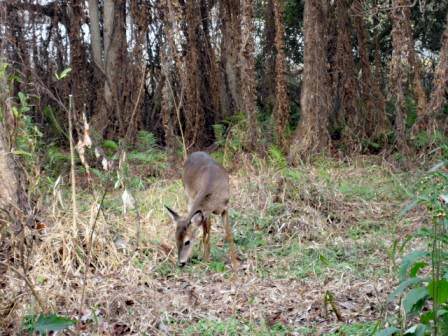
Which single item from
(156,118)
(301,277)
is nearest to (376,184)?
(301,277)

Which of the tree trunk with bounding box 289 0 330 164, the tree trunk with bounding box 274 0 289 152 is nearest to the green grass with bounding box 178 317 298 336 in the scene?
the tree trunk with bounding box 289 0 330 164

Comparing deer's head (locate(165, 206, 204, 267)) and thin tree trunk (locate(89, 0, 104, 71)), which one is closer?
deer's head (locate(165, 206, 204, 267))

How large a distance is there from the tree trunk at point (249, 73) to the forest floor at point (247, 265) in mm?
1112

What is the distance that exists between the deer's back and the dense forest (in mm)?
405

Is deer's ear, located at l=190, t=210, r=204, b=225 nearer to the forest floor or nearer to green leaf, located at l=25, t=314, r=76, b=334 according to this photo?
the forest floor

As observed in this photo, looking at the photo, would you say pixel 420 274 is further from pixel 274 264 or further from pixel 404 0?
pixel 404 0

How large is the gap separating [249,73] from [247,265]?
4769 mm

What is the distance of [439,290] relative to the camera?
11.6ft

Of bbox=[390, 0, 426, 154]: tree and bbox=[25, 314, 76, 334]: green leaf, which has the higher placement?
bbox=[390, 0, 426, 154]: tree

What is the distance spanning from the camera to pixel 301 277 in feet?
22.3

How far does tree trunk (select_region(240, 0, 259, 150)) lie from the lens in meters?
11.2

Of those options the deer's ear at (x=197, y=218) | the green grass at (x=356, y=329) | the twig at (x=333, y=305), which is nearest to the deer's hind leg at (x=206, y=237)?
the deer's ear at (x=197, y=218)

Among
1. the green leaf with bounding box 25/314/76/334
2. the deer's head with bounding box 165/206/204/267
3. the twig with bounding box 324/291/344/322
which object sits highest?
the green leaf with bounding box 25/314/76/334

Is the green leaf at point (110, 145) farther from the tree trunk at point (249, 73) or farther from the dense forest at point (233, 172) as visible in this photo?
the tree trunk at point (249, 73)
